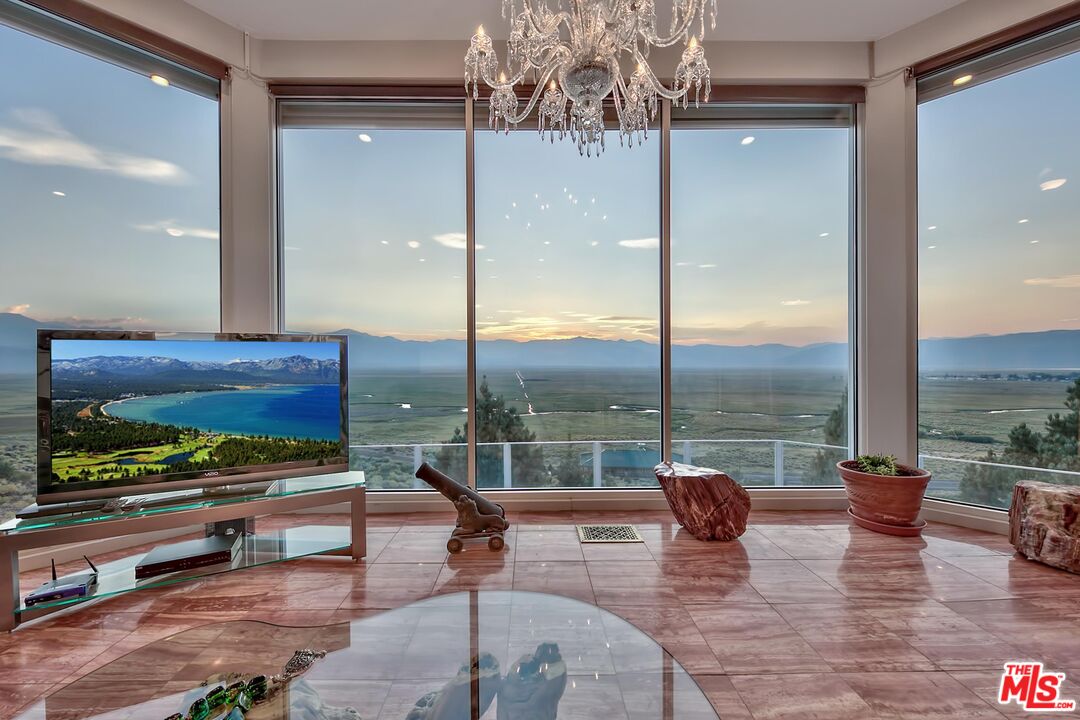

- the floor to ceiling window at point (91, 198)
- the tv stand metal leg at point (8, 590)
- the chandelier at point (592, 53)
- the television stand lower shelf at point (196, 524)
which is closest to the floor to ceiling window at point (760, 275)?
the chandelier at point (592, 53)

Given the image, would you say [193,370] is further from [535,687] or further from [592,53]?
[592,53]

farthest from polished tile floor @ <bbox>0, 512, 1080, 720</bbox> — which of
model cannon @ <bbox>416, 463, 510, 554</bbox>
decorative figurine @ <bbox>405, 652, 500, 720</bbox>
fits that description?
decorative figurine @ <bbox>405, 652, 500, 720</bbox>

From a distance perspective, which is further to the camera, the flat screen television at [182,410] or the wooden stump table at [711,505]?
the wooden stump table at [711,505]

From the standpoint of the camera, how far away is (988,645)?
1.65 meters

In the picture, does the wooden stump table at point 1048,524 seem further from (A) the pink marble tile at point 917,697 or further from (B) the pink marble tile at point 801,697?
(B) the pink marble tile at point 801,697

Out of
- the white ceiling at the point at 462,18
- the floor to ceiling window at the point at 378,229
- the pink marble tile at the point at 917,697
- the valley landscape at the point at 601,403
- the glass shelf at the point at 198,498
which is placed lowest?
the pink marble tile at the point at 917,697

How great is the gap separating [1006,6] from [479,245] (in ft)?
11.8

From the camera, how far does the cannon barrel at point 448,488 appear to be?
8.20ft

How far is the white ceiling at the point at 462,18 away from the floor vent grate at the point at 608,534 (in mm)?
3340

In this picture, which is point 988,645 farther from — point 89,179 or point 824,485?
point 89,179

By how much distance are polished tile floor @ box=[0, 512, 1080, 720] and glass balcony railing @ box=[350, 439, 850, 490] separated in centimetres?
49

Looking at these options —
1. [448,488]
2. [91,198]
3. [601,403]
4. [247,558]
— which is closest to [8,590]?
[247,558]

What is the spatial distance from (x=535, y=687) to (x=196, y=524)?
7.09 ft

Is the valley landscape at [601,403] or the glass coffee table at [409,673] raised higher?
the valley landscape at [601,403]
